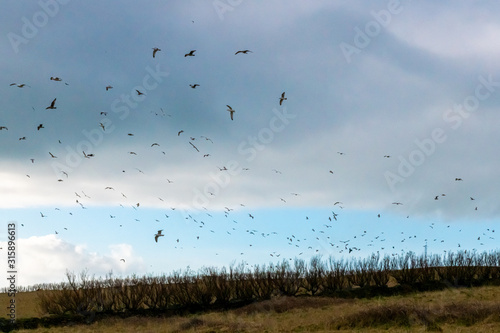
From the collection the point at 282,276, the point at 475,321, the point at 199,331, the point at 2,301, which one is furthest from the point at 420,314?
the point at 2,301

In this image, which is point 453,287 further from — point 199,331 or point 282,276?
point 199,331

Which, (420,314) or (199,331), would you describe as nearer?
(420,314)

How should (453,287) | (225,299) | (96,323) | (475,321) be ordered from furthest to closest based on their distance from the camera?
1. (453,287)
2. (225,299)
3. (96,323)
4. (475,321)

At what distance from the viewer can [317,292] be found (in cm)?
3872

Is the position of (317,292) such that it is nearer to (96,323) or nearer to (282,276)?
(282,276)

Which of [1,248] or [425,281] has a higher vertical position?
[1,248]

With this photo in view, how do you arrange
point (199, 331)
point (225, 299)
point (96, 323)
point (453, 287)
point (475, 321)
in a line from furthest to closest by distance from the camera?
point (453, 287) → point (225, 299) → point (96, 323) → point (199, 331) → point (475, 321)

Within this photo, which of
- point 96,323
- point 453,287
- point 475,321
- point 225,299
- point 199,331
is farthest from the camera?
point 453,287

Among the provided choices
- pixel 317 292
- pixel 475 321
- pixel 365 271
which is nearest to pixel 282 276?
pixel 317 292

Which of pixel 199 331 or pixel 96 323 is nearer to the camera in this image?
pixel 199 331

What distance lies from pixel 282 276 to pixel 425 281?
10944 mm

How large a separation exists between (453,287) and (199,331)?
23.3m

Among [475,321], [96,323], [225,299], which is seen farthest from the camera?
[225,299]

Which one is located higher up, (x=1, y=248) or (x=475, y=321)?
(x=1, y=248)
